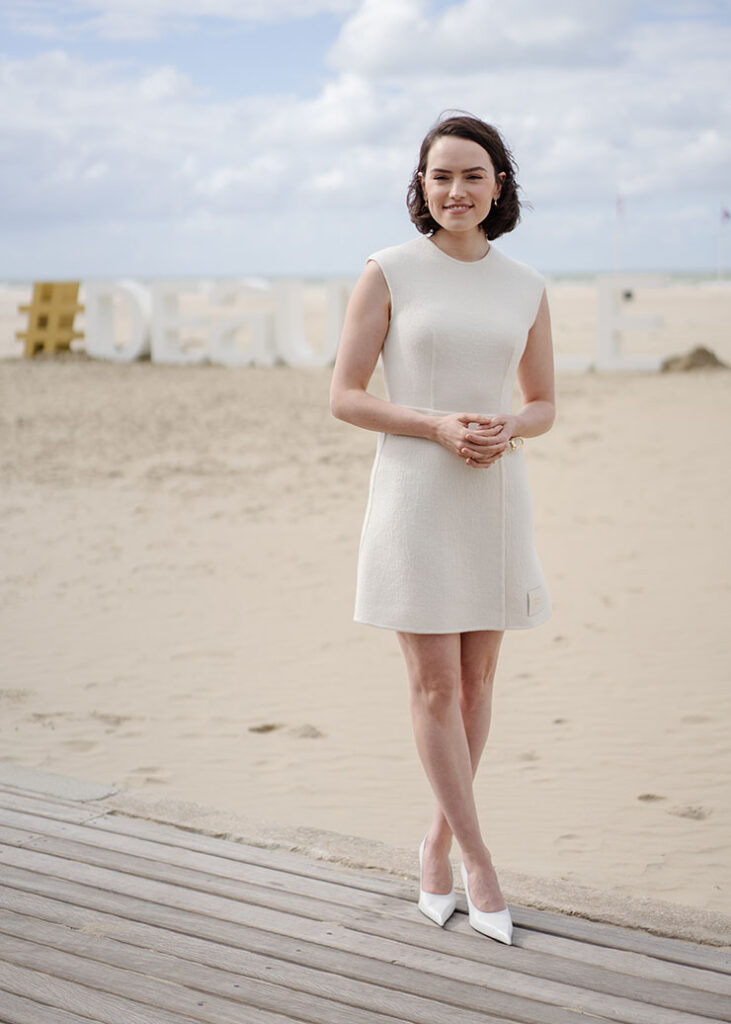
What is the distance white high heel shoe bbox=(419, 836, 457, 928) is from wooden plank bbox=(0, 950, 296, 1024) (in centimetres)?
51

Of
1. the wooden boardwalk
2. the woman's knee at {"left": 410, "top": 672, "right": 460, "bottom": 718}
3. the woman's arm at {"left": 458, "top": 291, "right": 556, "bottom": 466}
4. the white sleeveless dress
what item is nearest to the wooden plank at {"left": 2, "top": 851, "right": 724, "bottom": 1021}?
the wooden boardwalk

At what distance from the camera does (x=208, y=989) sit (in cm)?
236

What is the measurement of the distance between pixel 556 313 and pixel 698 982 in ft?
104

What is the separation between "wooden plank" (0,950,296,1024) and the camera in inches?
88.7

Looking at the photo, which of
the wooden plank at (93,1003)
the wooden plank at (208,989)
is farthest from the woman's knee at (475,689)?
the wooden plank at (93,1003)

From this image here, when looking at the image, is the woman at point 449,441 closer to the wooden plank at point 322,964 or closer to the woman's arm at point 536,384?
the woman's arm at point 536,384

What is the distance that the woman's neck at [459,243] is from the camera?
264 centimetres

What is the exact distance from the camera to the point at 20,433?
12211 millimetres

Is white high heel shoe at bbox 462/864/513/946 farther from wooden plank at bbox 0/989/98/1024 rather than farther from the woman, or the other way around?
wooden plank at bbox 0/989/98/1024

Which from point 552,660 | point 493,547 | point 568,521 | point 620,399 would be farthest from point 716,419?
point 493,547

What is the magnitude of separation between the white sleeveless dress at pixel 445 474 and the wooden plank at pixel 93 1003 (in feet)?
2.82

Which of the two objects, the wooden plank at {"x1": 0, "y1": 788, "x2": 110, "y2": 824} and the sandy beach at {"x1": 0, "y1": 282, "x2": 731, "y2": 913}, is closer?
the wooden plank at {"x1": 0, "y1": 788, "x2": 110, "y2": 824}

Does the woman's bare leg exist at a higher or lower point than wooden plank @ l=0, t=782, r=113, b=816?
higher

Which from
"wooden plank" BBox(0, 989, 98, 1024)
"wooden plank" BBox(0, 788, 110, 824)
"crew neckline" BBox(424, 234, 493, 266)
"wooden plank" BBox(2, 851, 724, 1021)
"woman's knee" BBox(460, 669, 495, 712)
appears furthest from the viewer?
"wooden plank" BBox(0, 788, 110, 824)
